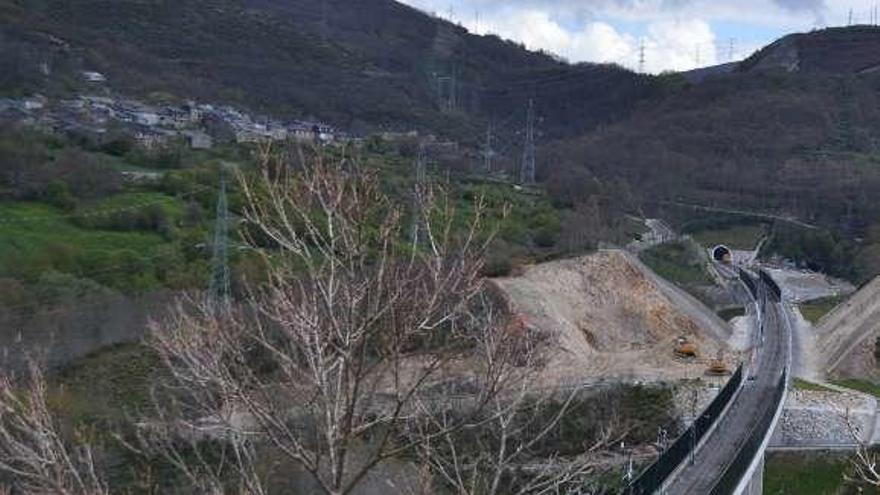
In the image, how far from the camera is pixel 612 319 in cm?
2864

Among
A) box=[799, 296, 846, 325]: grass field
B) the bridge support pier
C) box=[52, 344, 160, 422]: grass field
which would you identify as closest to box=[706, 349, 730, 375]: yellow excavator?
the bridge support pier

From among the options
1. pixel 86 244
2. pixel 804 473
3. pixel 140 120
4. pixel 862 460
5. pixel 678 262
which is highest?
pixel 140 120

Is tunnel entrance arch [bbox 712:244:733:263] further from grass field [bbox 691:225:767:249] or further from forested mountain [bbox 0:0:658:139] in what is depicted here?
forested mountain [bbox 0:0:658:139]

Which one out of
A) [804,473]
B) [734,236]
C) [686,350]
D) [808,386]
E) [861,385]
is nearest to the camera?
[804,473]

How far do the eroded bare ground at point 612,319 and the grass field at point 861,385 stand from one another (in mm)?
2653

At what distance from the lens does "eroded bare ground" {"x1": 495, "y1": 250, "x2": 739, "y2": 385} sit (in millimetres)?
23656

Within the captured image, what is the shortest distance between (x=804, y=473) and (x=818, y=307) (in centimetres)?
2042

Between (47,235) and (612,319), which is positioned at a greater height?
(47,235)

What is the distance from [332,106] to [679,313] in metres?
33.2

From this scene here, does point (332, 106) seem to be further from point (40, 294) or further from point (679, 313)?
point (40, 294)

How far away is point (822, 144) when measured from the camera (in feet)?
210

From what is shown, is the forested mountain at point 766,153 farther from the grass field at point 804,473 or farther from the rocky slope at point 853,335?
the grass field at point 804,473

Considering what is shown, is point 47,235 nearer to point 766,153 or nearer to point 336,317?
point 336,317

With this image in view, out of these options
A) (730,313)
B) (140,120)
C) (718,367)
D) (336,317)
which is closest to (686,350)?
(718,367)
